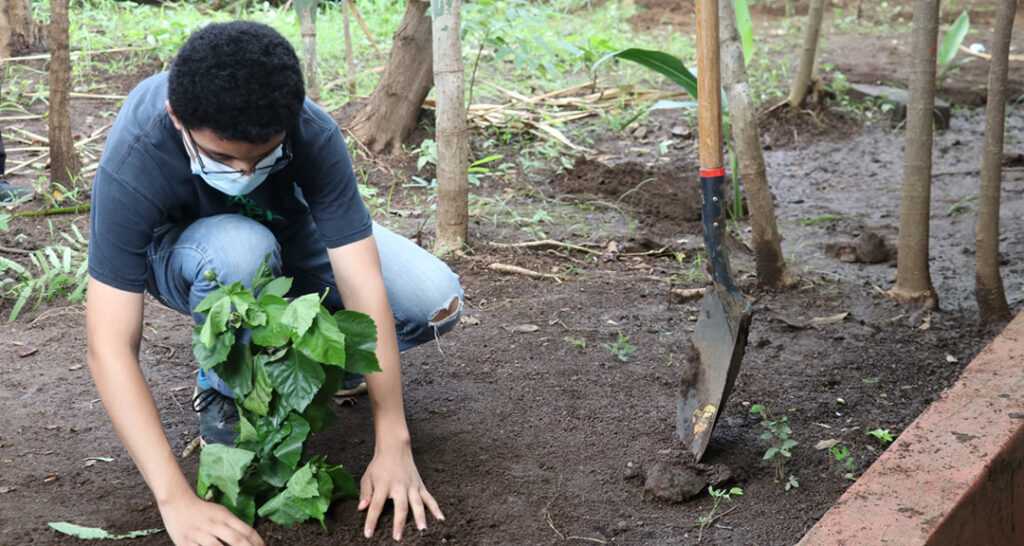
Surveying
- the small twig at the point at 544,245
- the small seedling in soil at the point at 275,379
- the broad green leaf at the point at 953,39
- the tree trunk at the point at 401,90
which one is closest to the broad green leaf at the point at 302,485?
the small seedling in soil at the point at 275,379

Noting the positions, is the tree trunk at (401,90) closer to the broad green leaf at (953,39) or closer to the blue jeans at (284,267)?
the blue jeans at (284,267)

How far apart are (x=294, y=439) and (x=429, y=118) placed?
3421 millimetres

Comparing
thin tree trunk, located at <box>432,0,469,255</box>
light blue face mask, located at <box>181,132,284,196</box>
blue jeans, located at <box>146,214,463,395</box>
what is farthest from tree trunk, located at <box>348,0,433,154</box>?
light blue face mask, located at <box>181,132,284,196</box>

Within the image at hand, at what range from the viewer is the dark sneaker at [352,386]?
248cm

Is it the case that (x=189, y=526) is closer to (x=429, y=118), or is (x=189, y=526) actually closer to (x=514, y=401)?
(x=514, y=401)

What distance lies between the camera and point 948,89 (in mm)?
6242

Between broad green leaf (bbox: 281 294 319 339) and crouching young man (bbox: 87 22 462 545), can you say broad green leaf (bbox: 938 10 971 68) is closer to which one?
crouching young man (bbox: 87 22 462 545)

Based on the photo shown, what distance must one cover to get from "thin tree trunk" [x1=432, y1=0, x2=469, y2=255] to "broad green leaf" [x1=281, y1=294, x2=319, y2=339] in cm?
170

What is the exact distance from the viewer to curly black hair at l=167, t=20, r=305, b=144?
1.54 metres

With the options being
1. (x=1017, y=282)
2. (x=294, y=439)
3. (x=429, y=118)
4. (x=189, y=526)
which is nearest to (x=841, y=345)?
(x=1017, y=282)

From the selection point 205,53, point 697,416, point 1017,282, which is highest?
point 205,53

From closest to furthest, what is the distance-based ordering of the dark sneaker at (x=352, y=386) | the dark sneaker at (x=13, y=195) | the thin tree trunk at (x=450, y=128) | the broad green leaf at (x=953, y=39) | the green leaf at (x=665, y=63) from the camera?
the dark sneaker at (x=352, y=386) < the thin tree trunk at (x=450, y=128) < the green leaf at (x=665, y=63) < the dark sneaker at (x=13, y=195) < the broad green leaf at (x=953, y=39)

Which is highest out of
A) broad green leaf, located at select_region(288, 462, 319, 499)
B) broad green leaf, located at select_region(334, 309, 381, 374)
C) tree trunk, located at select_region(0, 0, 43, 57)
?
tree trunk, located at select_region(0, 0, 43, 57)

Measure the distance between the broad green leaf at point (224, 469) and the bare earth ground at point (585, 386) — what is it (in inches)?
6.2
